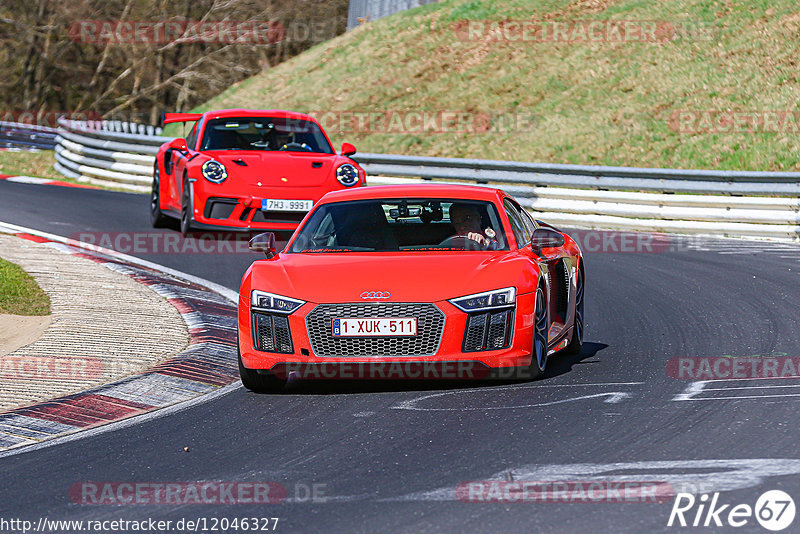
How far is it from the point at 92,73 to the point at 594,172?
114 feet

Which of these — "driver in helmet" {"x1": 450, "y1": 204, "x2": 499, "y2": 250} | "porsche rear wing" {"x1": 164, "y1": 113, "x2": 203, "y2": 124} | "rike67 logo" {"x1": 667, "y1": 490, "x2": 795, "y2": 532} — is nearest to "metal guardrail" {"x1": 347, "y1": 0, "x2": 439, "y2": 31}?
"porsche rear wing" {"x1": 164, "y1": 113, "x2": 203, "y2": 124}

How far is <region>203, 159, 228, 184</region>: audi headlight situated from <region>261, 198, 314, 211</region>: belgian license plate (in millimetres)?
584

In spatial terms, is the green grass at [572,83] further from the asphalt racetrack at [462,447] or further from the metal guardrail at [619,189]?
the asphalt racetrack at [462,447]

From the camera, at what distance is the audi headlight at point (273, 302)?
7598mm

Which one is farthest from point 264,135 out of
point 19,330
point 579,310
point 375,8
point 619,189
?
point 375,8

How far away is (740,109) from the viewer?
27.0m

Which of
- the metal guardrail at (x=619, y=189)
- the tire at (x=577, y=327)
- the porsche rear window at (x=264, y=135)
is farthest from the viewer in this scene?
the metal guardrail at (x=619, y=189)

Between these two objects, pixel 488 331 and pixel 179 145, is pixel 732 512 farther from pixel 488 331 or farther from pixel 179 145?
pixel 179 145

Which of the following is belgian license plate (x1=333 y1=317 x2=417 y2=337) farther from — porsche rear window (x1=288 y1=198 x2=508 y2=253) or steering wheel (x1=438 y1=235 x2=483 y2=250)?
steering wheel (x1=438 y1=235 x2=483 y2=250)

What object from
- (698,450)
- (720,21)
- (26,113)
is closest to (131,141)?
(720,21)

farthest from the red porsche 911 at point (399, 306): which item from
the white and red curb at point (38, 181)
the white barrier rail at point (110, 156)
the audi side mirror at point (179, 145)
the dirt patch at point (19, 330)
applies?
the white and red curb at point (38, 181)

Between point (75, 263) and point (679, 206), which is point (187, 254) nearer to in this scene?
point (75, 263)

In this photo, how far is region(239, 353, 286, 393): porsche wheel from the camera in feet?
25.7

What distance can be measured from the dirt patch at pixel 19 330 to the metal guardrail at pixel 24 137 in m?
22.7
